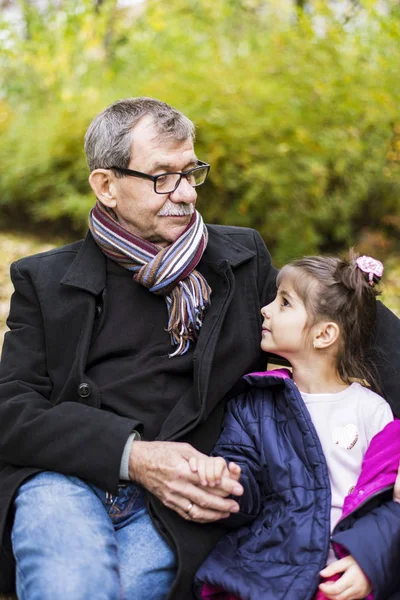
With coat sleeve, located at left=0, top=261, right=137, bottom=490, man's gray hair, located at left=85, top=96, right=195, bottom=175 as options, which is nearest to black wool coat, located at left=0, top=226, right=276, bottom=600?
coat sleeve, located at left=0, top=261, right=137, bottom=490

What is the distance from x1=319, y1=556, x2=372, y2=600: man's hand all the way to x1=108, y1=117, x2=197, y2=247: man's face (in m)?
1.33

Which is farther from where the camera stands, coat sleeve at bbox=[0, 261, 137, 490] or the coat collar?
the coat collar

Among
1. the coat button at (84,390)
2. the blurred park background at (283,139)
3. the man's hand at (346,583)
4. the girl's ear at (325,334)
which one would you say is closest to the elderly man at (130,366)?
the coat button at (84,390)

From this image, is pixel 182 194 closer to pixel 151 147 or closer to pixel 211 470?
pixel 151 147

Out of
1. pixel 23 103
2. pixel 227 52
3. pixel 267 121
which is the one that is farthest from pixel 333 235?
pixel 23 103

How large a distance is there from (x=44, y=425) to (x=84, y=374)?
0.86 feet

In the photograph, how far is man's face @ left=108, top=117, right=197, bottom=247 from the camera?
9.06 ft

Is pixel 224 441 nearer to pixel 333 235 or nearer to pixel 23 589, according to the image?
pixel 23 589

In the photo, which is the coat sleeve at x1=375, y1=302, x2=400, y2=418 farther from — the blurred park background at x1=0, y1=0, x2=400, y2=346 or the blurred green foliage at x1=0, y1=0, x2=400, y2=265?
the blurred green foliage at x1=0, y1=0, x2=400, y2=265

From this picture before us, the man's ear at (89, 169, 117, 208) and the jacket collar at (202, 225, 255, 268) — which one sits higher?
the man's ear at (89, 169, 117, 208)

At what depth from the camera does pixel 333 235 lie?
759 centimetres

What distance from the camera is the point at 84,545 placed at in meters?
2.20

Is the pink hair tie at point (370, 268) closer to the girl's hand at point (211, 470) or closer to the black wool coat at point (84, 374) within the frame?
the black wool coat at point (84, 374)

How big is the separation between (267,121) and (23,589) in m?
5.53
